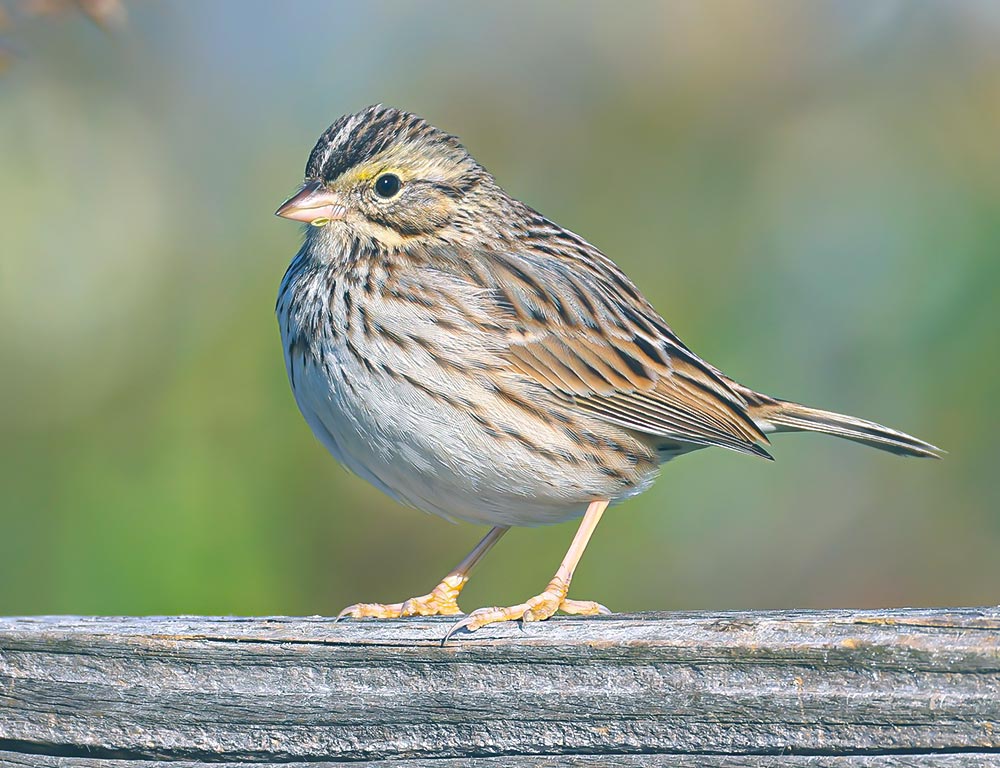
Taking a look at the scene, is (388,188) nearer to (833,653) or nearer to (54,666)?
(54,666)

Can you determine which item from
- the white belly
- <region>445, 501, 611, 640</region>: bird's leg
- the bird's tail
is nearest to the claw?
<region>445, 501, 611, 640</region>: bird's leg

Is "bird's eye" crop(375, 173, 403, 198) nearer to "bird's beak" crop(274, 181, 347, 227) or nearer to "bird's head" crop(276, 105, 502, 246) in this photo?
"bird's head" crop(276, 105, 502, 246)

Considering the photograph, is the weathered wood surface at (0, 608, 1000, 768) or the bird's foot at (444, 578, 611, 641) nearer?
the weathered wood surface at (0, 608, 1000, 768)

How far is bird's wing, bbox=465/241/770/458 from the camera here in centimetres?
335

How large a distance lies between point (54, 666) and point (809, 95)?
12.5 ft

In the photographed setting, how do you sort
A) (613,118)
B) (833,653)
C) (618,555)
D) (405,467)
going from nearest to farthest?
(833,653) → (405,467) → (618,555) → (613,118)

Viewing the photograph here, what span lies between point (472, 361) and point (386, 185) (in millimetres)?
523

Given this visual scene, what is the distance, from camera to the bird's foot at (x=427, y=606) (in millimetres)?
3228

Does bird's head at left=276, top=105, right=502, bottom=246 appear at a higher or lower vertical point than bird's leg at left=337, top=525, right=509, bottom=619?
higher

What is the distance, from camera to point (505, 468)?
3148 millimetres

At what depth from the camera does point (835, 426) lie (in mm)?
3615

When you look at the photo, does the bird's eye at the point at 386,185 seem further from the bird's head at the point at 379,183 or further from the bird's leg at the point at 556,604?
the bird's leg at the point at 556,604

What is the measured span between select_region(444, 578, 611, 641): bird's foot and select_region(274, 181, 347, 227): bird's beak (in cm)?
96

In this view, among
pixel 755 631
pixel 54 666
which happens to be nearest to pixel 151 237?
pixel 54 666
